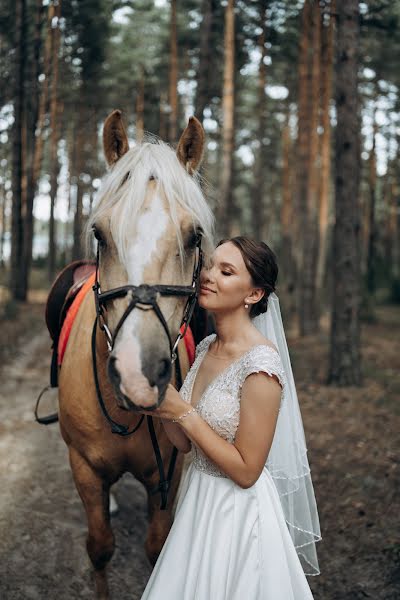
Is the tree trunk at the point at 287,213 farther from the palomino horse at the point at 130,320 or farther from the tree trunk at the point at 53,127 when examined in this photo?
the palomino horse at the point at 130,320

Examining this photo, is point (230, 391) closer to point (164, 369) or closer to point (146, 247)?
point (164, 369)

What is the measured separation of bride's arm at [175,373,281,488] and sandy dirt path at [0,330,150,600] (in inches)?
78.5

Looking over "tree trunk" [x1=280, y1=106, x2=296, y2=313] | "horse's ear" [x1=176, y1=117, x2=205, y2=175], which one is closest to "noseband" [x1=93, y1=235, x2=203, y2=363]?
"horse's ear" [x1=176, y1=117, x2=205, y2=175]

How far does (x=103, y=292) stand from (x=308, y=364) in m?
8.00

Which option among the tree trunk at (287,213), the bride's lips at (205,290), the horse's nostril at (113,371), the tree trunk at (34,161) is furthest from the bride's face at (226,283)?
the tree trunk at (34,161)

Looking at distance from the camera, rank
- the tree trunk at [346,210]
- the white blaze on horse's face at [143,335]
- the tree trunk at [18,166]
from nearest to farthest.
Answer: the white blaze on horse's face at [143,335]
the tree trunk at [346,210]
the tree trunk at [18,166]

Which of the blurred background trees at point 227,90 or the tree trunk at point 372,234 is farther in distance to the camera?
the tree trunk at point 372,234

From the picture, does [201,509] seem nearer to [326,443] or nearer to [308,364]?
[326,443]

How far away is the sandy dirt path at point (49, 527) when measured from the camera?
3.55m

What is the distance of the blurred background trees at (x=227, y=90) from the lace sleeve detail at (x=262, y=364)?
5.85 metres

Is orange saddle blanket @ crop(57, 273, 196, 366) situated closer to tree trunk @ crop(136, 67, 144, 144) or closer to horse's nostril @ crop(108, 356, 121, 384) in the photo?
horse's nostril @ crop(108, 356, 121, 384)

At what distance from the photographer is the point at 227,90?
468 inches

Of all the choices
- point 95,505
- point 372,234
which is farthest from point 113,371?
point 372,234

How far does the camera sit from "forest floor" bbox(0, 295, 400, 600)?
360 cm
